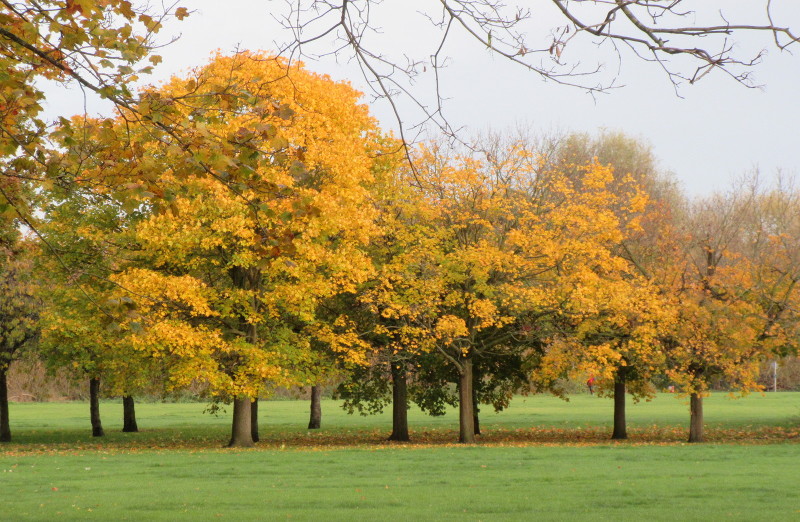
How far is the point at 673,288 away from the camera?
28.2 metres

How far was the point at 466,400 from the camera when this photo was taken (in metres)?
29.3

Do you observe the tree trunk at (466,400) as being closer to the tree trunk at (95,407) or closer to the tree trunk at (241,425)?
the tree trunk at (241,425)

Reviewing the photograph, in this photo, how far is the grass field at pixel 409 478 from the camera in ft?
44.8

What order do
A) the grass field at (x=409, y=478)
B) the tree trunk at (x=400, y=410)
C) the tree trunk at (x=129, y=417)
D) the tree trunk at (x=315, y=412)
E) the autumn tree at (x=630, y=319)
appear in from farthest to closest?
the tree trunk at (x=315, y=412)
the tree trunk at (x=129, y=417)
the tree trunk at (x=400, y=410)
the autumn tree at (x=630, y=319)
the grass field at (x=409, y=478)

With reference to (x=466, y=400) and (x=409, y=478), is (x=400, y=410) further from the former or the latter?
(x=409, y=478)

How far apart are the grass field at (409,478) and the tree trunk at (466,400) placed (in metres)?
1.70

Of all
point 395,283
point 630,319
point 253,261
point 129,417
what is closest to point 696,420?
point 630,319

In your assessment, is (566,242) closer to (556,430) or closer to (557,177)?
(557,177)

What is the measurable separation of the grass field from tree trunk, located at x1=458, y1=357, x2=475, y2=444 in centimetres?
170

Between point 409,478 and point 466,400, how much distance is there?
37.2ft

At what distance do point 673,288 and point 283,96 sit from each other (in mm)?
13424

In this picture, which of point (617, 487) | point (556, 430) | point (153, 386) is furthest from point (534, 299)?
point (153, 386)

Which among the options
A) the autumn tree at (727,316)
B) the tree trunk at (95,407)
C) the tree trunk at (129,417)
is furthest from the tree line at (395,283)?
the tree trunk at (129,417)

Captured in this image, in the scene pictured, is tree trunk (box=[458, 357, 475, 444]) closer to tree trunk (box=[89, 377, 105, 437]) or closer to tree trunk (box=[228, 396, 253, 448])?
tree trunk (box=[228, 396, 253, 448])
